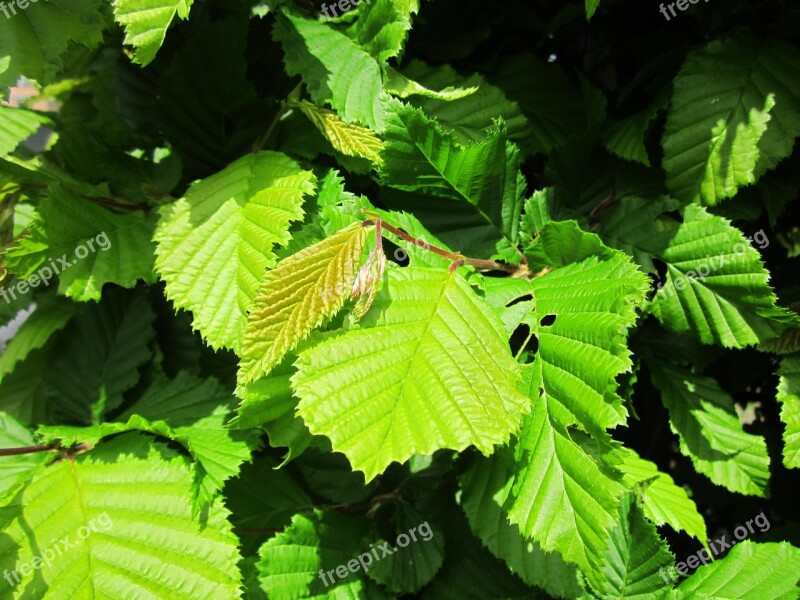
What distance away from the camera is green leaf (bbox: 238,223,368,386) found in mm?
795

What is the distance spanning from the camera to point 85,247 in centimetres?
112

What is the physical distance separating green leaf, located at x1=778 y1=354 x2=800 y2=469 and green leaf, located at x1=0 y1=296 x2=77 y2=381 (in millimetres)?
1369

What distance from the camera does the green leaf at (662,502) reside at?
1101 mm

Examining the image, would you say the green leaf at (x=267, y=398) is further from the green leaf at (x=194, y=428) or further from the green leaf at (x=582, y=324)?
the green leaf at (x=582, y=324)

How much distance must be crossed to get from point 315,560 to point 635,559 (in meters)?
0.54

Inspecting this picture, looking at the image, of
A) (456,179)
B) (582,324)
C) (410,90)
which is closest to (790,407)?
(582,324)

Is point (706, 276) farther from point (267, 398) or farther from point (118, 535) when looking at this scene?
point (118, 535)

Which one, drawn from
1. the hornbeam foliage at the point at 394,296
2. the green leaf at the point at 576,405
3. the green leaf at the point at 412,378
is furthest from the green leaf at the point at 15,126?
the green leaf at the point at 576,405

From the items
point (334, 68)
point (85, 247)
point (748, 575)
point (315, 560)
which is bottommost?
point (748, 575)

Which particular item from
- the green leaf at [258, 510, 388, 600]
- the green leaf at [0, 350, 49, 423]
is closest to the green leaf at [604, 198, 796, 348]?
the green leaf at [258, 510, 388, 600]

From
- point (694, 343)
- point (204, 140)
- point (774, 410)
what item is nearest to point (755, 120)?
point (694, 343)

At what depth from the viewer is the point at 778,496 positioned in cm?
145

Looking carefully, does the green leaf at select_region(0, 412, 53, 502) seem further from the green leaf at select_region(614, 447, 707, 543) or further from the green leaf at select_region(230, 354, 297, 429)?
the green leaf at select_region(614, 447, 707, 543)

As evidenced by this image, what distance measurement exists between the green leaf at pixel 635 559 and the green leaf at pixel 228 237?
2.28ft
